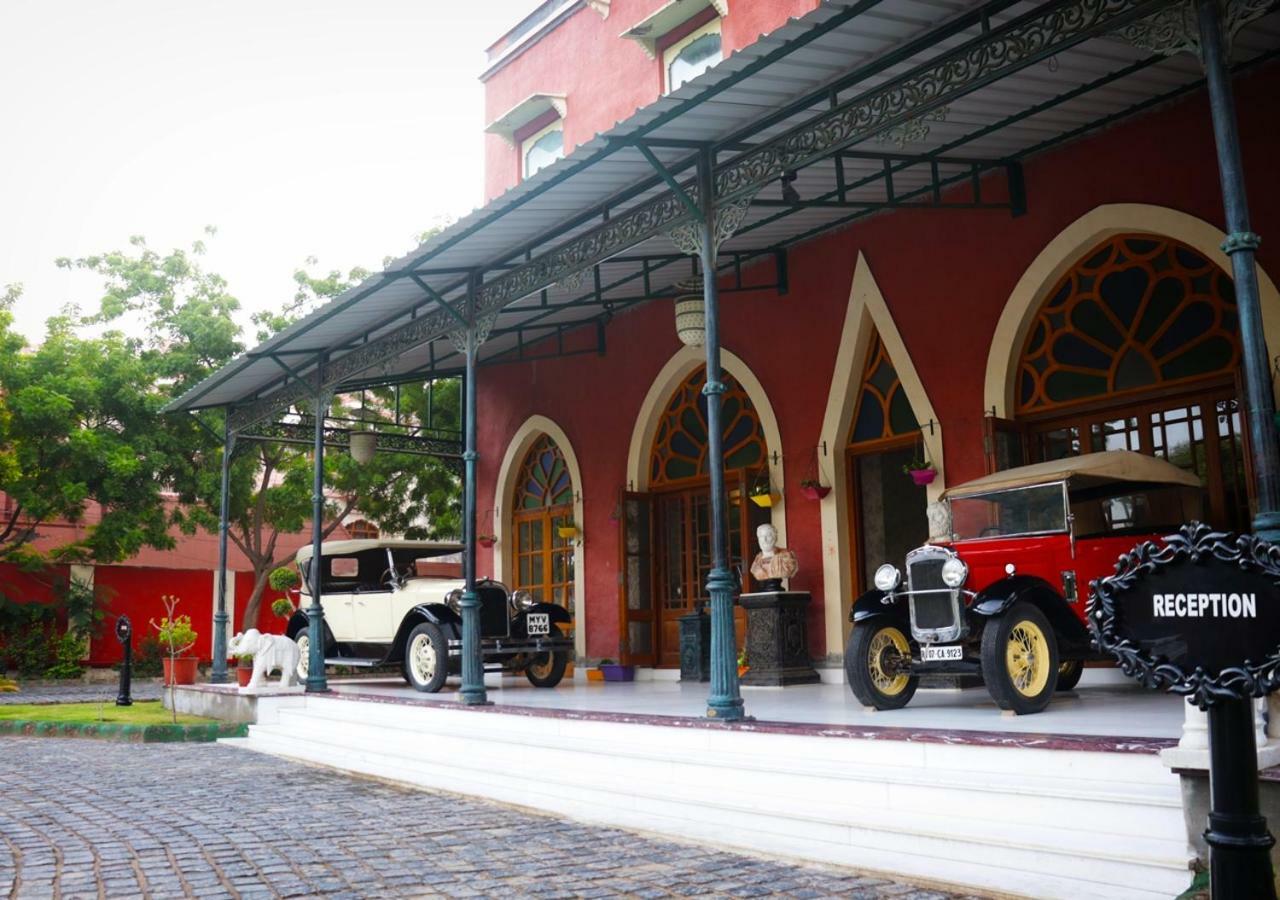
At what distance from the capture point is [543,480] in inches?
575

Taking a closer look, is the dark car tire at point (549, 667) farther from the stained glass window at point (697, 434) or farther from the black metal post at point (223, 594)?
the black metal post at point (223, 594)

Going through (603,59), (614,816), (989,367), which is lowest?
(614,816)

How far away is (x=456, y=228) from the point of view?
840 cm

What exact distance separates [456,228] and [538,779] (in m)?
4.03

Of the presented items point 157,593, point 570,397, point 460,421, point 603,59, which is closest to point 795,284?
point 570,397

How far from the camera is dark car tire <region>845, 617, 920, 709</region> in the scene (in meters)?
6.93

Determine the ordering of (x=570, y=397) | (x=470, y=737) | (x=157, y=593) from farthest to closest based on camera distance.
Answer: (x=157, y=593) < (x=570, y=397) < (x=470, y=737)

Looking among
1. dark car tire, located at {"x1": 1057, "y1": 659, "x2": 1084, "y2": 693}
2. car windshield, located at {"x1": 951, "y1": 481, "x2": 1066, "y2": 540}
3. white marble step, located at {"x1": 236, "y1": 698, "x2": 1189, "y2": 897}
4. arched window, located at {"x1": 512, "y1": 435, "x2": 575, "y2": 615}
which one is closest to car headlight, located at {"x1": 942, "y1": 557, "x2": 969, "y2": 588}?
car windshield, located at {"x1": 951, "y1": 481, "x2": 1066, "y2": 540}

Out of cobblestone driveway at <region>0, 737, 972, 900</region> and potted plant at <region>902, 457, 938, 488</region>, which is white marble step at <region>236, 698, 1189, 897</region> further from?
potted plant at <region>902, 457, 938, 488</region>

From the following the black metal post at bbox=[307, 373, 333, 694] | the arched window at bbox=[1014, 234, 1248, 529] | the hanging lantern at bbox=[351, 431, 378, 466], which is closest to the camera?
the arched window at bbox=[1014, 234, 1248, 529]

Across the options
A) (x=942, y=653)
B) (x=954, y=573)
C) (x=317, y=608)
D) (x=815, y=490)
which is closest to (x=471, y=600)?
(x=317, y=608)

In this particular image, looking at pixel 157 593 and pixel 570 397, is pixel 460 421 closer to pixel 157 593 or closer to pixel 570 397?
pixel 570 397

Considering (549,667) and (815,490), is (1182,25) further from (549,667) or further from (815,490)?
(549,667)

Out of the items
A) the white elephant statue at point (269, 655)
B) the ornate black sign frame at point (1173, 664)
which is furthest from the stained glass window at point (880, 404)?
the ornate black sign frame at point (1173, 664)
